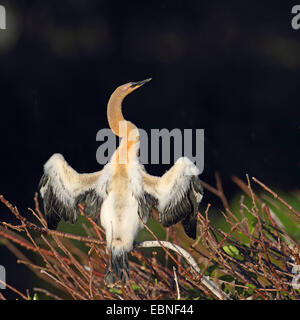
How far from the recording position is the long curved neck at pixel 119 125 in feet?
4.09

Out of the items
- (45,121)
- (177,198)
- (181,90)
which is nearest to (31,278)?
(45,121)

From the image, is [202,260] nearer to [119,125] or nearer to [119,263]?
[119,263]

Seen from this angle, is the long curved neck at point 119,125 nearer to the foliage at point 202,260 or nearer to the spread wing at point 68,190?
the spread wing at point 68,190

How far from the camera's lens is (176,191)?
4.06 feet

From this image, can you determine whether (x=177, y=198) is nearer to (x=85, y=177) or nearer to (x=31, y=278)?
(x=85, y=177)

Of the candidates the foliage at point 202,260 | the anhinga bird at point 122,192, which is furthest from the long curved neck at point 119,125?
the foliage at point 202,260

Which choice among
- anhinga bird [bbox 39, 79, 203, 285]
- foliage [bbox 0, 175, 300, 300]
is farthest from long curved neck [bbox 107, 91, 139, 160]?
foliage [bbox 0, 175, 300, 300]

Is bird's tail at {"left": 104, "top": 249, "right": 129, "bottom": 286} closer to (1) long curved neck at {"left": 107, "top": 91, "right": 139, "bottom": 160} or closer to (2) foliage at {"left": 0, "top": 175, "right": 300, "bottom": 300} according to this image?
(2) foliage at {"left": 0, "top": 175, "right": 300, "bottom": 300}

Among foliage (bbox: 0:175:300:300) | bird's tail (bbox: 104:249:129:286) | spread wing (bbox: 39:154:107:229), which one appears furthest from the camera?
spread wing (bbox: 39:154:107:229)

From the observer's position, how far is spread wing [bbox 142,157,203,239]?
4.06 ft

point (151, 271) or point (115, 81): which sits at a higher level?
point (115, 81)
